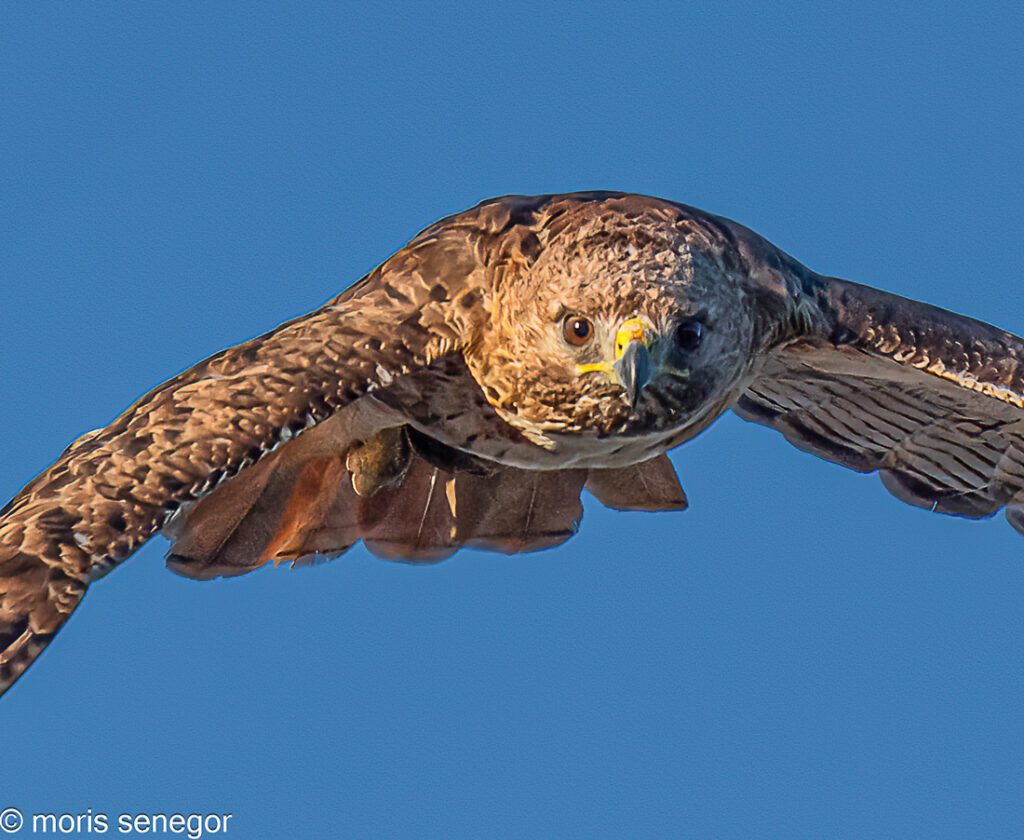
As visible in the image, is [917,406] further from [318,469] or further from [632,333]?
[318,469]

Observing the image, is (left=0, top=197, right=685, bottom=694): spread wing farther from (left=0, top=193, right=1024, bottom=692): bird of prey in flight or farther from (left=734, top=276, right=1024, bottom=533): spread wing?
(left=734, top=276, right=1024, bottom=533): spread wing

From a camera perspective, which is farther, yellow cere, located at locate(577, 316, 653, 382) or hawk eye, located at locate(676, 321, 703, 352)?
hawk eye, located at locate(676, 321, 703, 352)

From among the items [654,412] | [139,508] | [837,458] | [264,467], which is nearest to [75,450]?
[139,508]

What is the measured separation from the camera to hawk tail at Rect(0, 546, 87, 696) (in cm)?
745

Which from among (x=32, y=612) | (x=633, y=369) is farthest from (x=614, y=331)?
(x=32, y=612)

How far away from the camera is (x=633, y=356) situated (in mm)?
7922

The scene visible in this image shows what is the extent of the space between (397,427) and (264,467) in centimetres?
72

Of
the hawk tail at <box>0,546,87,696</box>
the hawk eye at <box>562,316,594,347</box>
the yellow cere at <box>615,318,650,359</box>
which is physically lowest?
the hawk tail at <box>0,546,87,696</box>

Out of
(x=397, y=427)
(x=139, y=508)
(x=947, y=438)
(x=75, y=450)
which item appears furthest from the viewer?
(x=947, y=438)

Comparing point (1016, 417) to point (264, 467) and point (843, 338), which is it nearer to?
point (843, 338)

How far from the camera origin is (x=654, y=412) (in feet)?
27.5

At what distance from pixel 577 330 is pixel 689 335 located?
0.48 m

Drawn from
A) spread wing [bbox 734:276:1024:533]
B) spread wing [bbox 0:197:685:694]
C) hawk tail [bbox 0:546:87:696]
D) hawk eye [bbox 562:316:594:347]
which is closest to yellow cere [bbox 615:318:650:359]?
hawk eye [bbox 562:316:594:347]

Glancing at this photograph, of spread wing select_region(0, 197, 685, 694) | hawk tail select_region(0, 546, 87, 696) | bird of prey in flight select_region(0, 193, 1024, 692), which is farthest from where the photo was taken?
bird of prey in flight select_region(0, 193, 1024, 692)
